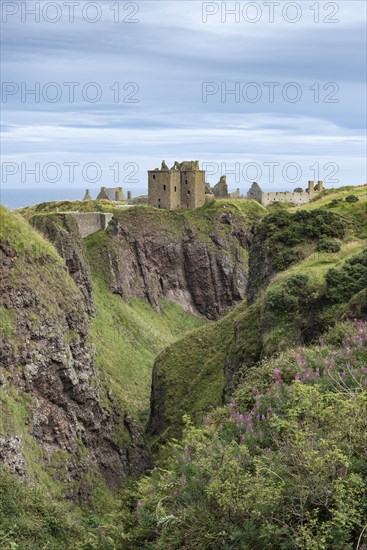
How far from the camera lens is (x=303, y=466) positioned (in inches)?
395

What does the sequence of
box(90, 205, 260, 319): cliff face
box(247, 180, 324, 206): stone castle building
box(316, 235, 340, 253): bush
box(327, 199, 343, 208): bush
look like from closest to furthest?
1. box(316, 235, 340, 253): bush
2. box(327, 199, 343, 208): bush
3. box(90, 205, 260, 319): cliff face
4. box(247, 180, 324, 206): stone castle building

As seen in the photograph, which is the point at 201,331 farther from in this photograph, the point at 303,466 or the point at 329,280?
the point at 303,466

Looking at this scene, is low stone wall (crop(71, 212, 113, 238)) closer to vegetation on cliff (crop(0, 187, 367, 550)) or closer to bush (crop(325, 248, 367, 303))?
vegetation on cliff (crop(0, 187, 367, 550))

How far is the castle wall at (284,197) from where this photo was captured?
110 metres

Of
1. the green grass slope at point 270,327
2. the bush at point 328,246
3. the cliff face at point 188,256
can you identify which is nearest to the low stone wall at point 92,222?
the cliff face at point 188,256

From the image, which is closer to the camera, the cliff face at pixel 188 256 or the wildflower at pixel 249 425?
the wildflower at pixel 249 425

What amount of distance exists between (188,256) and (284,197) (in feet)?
87.9

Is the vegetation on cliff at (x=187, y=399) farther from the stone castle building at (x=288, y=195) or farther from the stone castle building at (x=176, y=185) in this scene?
the stone castle building at (x=288, y=195)

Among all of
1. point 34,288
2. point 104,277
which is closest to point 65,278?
point 34,288

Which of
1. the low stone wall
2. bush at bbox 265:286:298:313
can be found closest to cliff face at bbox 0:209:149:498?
bush at bbox 265:286:298:313

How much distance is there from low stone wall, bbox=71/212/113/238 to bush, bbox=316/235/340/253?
4809 centimetres

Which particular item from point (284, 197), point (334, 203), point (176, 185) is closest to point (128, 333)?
point (334, 203)

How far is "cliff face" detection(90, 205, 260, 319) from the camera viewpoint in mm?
90188

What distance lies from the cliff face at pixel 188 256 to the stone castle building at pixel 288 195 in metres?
14.3
